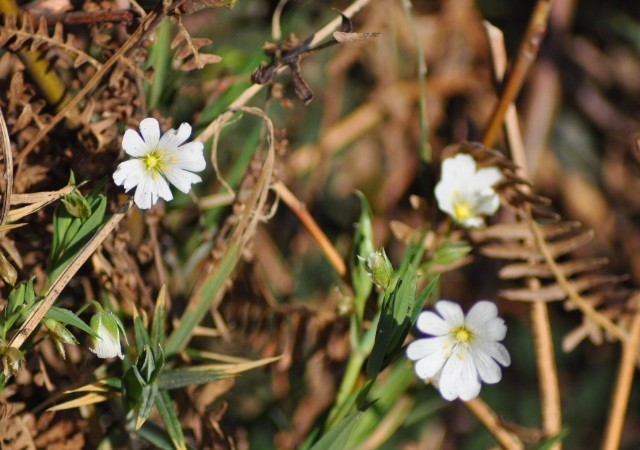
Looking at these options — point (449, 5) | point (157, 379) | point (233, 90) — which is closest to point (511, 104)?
point (449, 5)

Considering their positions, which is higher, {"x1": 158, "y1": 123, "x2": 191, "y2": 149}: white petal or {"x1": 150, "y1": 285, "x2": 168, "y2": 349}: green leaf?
{"x1": 158, "y1": 123, "x2": 191, "y2": 149}: white petal

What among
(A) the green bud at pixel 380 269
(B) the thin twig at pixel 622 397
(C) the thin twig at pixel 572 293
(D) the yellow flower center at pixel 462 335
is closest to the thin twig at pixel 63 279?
(A) the green bud at pixel 380 269

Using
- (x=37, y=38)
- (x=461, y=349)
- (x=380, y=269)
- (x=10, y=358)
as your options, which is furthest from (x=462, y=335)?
(x=37, y=38)

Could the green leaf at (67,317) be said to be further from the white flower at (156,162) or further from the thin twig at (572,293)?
the thin twig at (572,293)

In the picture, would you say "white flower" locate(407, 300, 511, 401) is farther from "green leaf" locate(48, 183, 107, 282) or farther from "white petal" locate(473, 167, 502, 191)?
"green leaf" locate(48, 183, 107, 282)

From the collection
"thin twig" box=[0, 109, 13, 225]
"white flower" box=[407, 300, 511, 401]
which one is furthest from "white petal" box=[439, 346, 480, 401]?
"thin twig" box=[0, 109, 13, 225]
